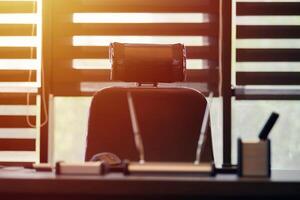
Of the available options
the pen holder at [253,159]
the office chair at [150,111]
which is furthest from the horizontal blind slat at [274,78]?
the pen holder at [253,159]

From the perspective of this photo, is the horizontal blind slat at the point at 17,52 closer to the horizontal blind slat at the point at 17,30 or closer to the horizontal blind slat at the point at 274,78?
the horizontal blind slat at the point at 17,30

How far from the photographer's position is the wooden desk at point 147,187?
50.3 inches

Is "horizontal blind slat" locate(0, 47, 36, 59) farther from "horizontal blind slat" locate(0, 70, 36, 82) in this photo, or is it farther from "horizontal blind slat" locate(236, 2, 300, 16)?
"horizontal blind slat" locate(236, 2, 300, 16)

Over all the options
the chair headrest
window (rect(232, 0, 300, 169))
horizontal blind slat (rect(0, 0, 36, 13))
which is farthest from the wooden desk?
horizontal blind slat (rect(0, 0, 36, 13))

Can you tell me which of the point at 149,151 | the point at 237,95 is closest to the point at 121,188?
the point at 149,151

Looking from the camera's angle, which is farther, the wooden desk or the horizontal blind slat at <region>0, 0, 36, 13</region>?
the horizontal blind slat at <region>0, 0, 36, 13</region>

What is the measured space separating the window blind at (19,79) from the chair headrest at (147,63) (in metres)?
1.32

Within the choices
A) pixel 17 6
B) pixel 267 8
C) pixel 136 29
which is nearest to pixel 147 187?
pixel 136 29

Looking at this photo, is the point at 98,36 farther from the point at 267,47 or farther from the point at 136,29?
the point at 267,47

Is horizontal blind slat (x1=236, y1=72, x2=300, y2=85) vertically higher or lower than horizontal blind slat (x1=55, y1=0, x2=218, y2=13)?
lower

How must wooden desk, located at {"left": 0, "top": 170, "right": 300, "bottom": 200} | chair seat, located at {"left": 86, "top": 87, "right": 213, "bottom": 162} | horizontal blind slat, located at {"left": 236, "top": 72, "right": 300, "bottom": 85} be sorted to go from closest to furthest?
wooden desk, located at {"left": 0, "top": 170, "right": 300, "bottom": 200} < chair seat, located at {"left": 86, "top": 87, "right": 213, "bottom": 162} < horizontal blind slat, located at {"left": 236, "top": 72, "right": 300, "bottom": 85}

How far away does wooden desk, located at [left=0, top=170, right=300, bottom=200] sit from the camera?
128cm

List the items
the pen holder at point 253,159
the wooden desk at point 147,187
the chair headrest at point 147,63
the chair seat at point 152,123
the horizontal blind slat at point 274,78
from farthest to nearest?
the horizontal blind slat at point 274,78 → the chair seat at point 152,123 → the chair headrest at point 147,63 → the pen holder at point 253,159 → the wooden desk at point 147,187

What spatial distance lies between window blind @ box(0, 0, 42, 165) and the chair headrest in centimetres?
132
